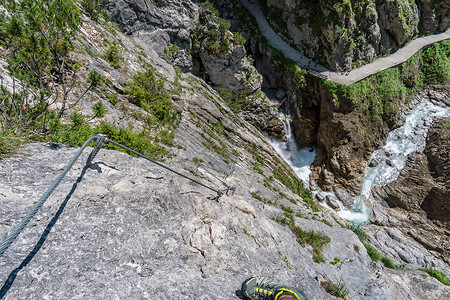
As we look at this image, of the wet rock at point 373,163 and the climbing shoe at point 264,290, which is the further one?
the wet rock at point 373,163

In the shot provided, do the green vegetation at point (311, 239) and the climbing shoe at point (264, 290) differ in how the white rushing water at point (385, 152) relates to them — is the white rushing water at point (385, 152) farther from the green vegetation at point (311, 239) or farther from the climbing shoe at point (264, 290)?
the climbing shoe at point (264, 290)

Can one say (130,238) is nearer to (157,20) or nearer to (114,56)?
(114,56)

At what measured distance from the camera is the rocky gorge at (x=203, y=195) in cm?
261

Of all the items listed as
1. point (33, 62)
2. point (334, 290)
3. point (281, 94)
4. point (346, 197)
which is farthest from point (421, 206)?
point (33, 62)

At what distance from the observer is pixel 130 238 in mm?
3043

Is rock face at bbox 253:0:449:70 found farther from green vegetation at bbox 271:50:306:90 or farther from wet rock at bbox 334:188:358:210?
wet rock at bbox 334:188:358:210

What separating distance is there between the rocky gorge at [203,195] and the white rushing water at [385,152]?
0.83 metres

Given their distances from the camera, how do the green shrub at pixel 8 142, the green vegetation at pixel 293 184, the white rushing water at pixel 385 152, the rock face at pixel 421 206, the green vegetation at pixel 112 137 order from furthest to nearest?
the white rushing water at pixel 385 152
the rock face at pixel 421 206
the green vegetation at pixel 293 184
the green vegetation at pixel 112 137
the green shrub at pixel 8 142

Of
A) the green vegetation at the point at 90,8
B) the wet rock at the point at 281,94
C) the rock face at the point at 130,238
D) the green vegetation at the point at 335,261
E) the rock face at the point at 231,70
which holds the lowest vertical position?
the rock face at the point at 130,238

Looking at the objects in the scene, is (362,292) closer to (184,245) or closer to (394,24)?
(184,245)

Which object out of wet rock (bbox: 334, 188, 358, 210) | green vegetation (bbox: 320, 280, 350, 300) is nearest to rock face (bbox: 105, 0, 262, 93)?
wet rock (bbox: 334, 188, 358, 210)

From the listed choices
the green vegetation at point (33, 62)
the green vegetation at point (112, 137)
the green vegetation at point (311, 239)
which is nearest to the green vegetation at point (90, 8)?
the green vegetation at point (33, 62)

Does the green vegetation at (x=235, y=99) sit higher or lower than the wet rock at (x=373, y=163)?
lower

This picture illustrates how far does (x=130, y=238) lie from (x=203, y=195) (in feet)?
7.06
